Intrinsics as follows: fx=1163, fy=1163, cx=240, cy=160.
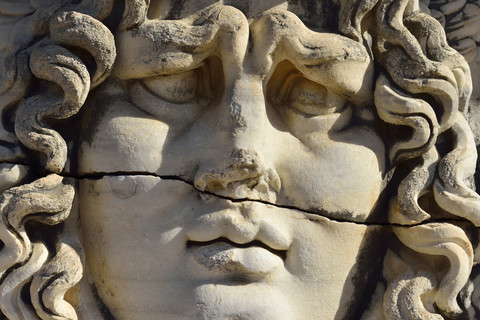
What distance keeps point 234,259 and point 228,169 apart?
9.5 inches

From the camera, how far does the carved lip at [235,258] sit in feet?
10.2

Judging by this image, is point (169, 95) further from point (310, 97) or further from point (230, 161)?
point (310, 97)

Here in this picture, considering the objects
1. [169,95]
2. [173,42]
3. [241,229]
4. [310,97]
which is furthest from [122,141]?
[310,97]

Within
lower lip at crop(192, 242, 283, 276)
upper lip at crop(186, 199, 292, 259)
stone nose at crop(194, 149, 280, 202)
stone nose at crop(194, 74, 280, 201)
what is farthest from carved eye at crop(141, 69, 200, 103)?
lower lip at crop(192, 242, 283, 276)

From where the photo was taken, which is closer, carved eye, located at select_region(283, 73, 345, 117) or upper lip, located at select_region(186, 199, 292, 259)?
upper lip, located at select_region(186, 199, 292, 259)

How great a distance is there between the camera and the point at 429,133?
322cm

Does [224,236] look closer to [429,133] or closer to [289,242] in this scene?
[289,242]

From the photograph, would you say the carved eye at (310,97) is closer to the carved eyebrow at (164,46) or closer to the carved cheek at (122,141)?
the carved eyebrow at (164,46)

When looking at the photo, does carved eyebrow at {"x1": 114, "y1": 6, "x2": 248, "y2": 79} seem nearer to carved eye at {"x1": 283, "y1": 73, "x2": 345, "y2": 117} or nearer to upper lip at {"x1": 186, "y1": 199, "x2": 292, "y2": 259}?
carved eye at {"x1": 283, "y1": 73, "x2": 345, "y2": 117}

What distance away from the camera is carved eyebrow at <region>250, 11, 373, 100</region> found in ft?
10.3

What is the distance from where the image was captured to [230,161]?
311 centimetres

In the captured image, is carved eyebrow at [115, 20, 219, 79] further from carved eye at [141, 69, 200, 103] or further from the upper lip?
the upper lip

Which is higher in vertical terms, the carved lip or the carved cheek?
the carved cheek

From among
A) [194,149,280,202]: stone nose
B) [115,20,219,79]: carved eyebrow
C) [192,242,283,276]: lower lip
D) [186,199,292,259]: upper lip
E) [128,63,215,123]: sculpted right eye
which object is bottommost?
[192,242,283,276]: lower lip
